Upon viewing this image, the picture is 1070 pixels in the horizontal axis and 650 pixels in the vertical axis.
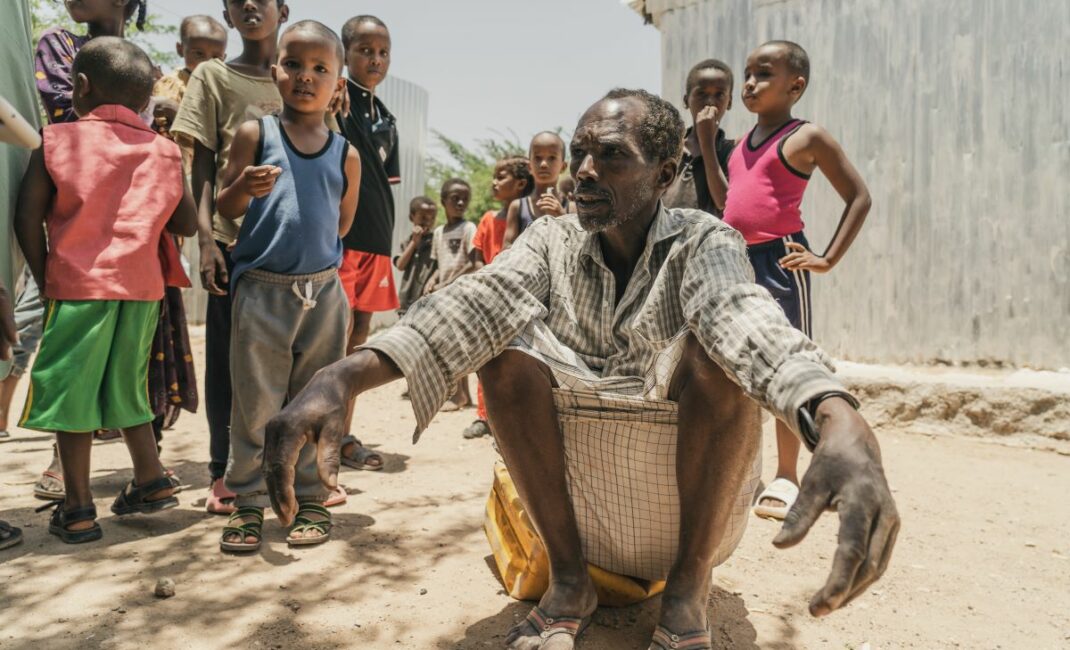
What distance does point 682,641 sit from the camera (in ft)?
6.08

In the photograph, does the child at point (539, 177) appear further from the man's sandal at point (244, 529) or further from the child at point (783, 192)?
the man's sandal at point (244, 529)

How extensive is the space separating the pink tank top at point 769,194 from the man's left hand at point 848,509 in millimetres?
2182

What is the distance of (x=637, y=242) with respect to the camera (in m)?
2.22

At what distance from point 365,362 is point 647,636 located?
41.4 inches

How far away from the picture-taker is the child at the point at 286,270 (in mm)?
2820

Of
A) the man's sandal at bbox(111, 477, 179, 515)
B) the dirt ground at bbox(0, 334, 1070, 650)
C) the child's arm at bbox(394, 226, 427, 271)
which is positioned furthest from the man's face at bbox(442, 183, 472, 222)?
the man's sandal at bbox(111, 477, 179, 515)

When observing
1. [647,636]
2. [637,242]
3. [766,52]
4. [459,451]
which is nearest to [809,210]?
[766,52]

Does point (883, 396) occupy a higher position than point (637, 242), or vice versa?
point (637, 242)

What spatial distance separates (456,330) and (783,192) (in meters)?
1.97

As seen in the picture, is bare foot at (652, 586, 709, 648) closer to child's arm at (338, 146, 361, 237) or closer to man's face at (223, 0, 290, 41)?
child's arm at (338, 146, 361, 237)

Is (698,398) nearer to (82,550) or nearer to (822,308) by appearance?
(82,550)

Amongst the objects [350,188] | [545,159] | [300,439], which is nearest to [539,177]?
[545,159]

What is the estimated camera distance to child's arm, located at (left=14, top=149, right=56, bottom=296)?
2686mm

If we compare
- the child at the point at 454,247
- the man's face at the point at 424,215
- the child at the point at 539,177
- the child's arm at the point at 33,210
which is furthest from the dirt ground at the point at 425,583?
the man's face at the point at 424,215
